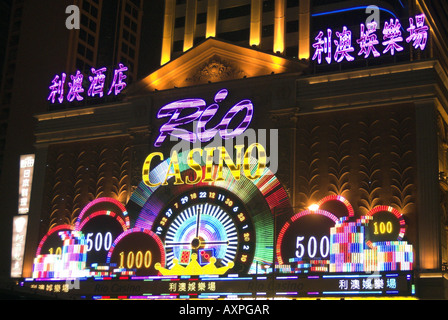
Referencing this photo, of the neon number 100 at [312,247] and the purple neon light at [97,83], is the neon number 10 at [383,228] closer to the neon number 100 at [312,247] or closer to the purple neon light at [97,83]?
the neon number 100 at [312,247]

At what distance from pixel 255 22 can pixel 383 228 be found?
1151 cm

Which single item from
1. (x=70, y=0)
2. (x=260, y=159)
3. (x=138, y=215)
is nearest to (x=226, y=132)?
(x=260, y=159)

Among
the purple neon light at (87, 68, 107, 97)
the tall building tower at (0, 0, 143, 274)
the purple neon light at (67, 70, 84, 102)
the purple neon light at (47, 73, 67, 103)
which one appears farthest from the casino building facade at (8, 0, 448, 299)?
the tall building tower at (0, 0, 143, 274)

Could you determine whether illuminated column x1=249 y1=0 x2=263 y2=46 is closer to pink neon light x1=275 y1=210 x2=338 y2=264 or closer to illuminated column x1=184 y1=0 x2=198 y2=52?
illuminated column x1=184 y1=0 x2=198 y2=52

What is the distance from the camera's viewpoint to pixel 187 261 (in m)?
26.6

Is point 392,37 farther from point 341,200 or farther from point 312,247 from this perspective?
point 312,247

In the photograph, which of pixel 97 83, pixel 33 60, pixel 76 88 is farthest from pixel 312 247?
pixel 33 60

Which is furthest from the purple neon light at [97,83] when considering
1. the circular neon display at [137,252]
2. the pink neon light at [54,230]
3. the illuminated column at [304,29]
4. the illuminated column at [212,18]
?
the illuminated column at [304,29]

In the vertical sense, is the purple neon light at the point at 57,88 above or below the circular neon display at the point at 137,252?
above

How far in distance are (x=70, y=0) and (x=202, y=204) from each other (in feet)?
65.8

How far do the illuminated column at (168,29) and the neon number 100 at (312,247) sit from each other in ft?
38.0

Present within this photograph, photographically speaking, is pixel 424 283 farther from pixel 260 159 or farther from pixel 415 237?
pixel 260 159

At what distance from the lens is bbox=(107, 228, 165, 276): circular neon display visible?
27.0 m

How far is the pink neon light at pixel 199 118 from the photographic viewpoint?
27.9m
